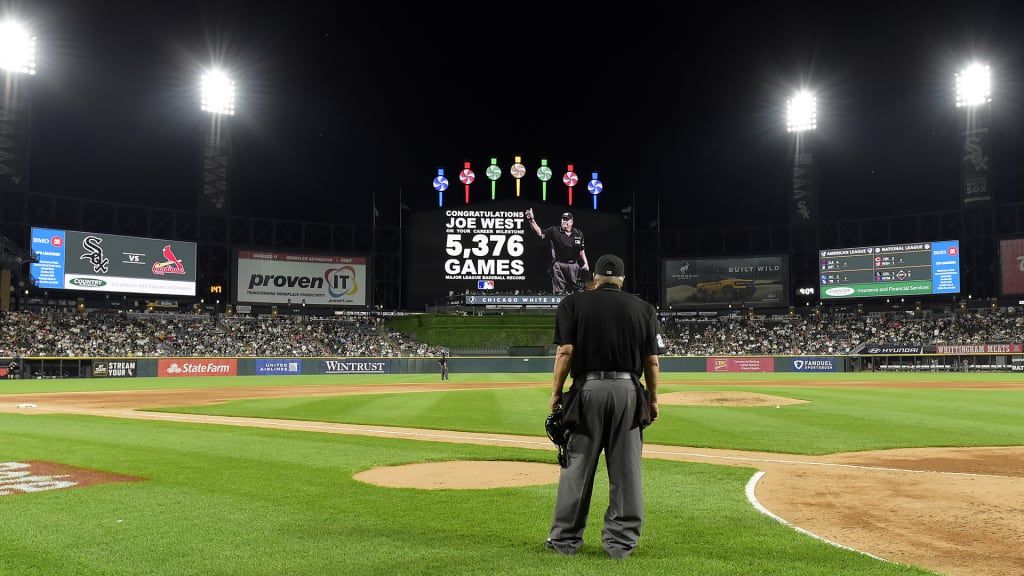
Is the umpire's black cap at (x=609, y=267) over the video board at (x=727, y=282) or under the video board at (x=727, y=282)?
under

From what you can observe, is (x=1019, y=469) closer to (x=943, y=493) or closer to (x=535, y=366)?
(x=943, y=493)

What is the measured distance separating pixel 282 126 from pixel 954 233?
6292cm

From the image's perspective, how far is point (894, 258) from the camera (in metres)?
62.3

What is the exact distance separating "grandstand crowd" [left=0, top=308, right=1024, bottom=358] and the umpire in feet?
158

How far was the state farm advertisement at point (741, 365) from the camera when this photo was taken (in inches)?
2064

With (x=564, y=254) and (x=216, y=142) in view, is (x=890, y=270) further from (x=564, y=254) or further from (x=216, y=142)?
(x=216, y=142)

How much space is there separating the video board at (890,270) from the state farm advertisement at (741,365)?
1737cm

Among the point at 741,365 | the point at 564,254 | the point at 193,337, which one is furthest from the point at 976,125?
the point at 193,337

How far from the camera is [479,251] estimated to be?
67.8 meters

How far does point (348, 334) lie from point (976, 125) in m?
55.0

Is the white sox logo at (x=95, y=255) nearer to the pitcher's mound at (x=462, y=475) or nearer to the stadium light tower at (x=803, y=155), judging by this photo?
the pitcher's mound at (x=462, y=475)

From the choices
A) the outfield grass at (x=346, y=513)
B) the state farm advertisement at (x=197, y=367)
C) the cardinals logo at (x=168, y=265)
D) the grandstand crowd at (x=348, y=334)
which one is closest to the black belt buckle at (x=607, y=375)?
the outfield grass at (x=346, y=513)

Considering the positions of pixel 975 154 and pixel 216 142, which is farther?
pixel 216 142

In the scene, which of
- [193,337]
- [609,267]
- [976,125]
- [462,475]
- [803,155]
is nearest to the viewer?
[609,267]
